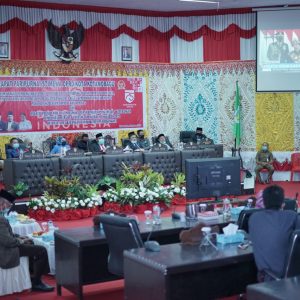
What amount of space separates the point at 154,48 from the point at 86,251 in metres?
11.8

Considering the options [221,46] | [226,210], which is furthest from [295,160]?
[226,210]

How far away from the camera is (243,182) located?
13.3m

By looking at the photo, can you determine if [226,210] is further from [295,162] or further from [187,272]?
[295,162]

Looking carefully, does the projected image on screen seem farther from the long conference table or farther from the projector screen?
the long conference table

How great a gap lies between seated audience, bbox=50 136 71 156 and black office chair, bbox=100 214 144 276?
8.49 m

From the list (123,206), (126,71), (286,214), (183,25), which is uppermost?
(183,25)

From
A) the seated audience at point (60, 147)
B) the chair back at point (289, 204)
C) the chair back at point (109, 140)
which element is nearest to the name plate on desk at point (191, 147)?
the chair back at point (109, 140)

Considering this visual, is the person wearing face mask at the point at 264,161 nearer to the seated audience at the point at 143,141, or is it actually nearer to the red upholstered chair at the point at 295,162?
the red upholstered chair at the point at 295,162

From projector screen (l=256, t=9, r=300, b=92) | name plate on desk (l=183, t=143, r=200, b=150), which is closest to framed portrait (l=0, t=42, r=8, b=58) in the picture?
name plate on desk (l=183, t=143, r=200, b=150)

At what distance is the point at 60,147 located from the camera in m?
14.8

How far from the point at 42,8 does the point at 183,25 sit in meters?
4.08

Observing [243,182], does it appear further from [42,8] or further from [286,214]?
[286,214]

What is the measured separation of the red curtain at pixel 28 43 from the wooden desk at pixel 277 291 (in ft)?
41.6

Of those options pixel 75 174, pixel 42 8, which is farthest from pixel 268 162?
pixel 42 8
